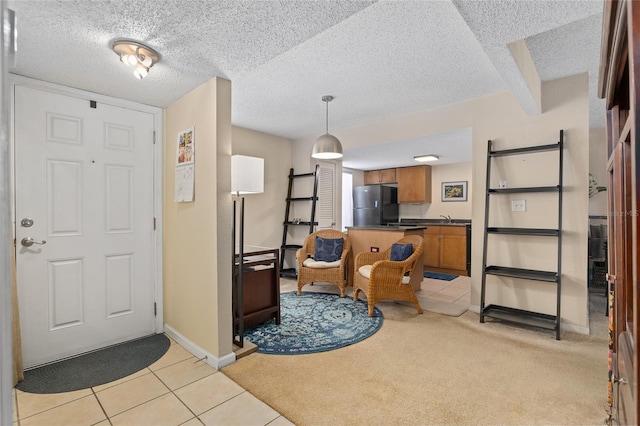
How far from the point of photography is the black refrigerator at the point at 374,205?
22.2 feet

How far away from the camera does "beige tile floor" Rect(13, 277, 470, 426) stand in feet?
5.73

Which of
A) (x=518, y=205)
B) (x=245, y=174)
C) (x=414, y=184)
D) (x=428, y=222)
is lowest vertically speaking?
(x=428, y=222)

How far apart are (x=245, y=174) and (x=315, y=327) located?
61.7 inches

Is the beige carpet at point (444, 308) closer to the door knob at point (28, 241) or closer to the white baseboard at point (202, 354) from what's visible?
the white baseboard at point (202, 354)

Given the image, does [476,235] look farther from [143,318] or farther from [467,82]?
[143,318]

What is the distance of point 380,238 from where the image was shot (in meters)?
4.41

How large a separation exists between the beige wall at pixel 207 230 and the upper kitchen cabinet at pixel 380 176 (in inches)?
208

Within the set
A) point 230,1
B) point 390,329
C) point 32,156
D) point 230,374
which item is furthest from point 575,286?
point 32,156

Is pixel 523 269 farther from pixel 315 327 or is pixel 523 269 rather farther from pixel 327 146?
pixel 327 146

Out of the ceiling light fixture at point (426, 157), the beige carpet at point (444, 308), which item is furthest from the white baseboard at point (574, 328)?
the ceiling light fixture at point (426, 157)

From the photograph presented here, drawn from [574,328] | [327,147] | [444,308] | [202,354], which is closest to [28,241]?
[202,354]

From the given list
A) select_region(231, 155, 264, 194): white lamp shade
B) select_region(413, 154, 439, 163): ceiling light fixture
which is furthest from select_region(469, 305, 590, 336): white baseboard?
select_region(413, 154, 439, 163): ceiling light fixture

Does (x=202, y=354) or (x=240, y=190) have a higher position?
(x=240, y=190)

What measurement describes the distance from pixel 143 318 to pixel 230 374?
114 centimetres
